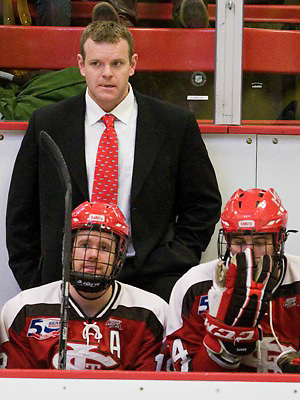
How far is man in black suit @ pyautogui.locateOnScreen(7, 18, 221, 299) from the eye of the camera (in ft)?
9.80

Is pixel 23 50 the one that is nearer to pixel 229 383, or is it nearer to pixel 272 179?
pixel 272 179

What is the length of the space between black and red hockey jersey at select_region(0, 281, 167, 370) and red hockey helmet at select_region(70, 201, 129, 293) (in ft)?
0.41

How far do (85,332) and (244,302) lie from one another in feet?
1.89

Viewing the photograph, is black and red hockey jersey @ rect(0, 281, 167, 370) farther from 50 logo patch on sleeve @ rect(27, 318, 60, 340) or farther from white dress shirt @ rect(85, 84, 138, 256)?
white dress shirt @ rect(85, 84, 138, 256)

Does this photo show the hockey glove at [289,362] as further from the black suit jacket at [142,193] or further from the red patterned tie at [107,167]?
the red patterned tie at [107,167]

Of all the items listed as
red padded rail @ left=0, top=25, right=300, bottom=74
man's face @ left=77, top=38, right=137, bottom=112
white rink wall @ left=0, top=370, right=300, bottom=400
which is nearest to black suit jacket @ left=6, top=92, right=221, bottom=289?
man's face @ left=77, top=38, right=137, bottom=112

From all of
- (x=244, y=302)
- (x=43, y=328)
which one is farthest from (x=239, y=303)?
(x=43, y=328)

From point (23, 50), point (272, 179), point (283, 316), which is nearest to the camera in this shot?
point (283, 316)

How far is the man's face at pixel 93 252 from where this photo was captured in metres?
2.48

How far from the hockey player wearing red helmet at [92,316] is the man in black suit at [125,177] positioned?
1.13ft

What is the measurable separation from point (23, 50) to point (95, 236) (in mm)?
1380

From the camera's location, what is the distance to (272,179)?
10.7ft

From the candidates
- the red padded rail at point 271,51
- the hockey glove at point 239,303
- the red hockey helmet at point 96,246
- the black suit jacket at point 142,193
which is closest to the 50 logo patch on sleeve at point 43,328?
the red hockey helmet at point 96,246

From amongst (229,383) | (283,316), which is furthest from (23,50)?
(229,383)
